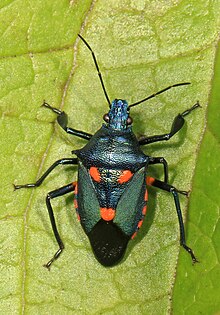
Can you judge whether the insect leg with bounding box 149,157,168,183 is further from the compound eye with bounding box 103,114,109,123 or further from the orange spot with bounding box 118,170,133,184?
the compound eye with bounding box 103,114,109,123

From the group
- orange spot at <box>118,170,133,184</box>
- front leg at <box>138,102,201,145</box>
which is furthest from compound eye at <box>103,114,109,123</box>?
orange spot at <box>118,170,133,184</box>

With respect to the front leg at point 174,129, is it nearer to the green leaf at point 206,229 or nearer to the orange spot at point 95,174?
the green leaf at point 206,229

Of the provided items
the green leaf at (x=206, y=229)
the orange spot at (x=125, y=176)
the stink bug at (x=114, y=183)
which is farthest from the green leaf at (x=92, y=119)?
the orange spot at (x=125, y=176)

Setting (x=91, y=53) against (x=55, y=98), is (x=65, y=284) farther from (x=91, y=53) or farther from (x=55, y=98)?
(x=91, y=53)

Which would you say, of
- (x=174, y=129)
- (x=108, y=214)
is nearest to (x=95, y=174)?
(x=108, y=214)

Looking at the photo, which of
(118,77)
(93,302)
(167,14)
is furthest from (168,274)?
(167,14)
